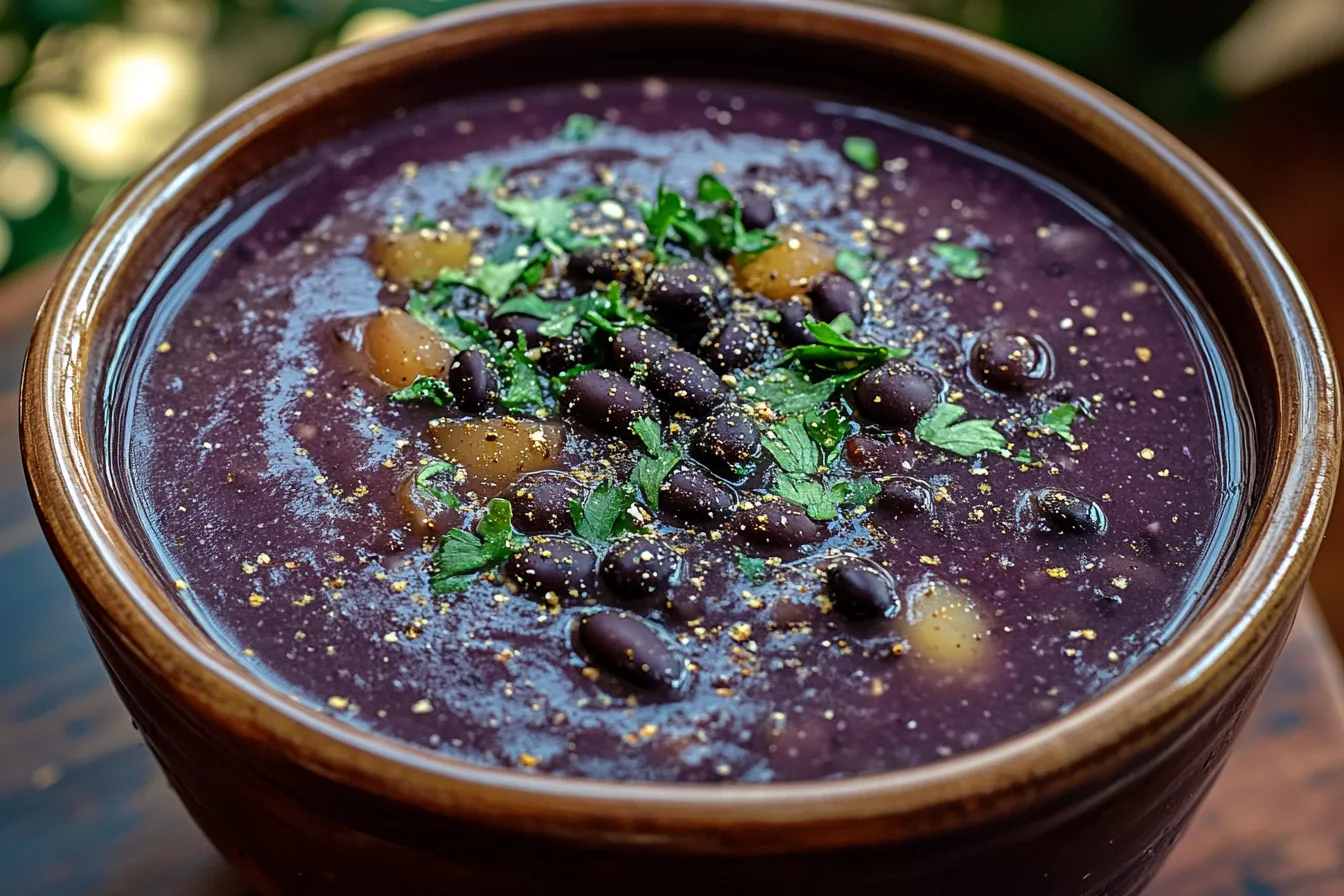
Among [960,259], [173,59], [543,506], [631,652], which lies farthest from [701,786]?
[173,59]

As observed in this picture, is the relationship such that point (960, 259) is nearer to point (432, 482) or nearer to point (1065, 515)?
point (1065, 515)

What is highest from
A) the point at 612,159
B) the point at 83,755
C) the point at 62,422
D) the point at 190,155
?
the point at 612,159

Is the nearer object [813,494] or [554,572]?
[554,572]

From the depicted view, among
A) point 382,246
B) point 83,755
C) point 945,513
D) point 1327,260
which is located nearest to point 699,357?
point 945,513

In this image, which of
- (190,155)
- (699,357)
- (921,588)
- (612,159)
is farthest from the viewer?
(612,159)

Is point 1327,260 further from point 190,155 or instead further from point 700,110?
point 190,155

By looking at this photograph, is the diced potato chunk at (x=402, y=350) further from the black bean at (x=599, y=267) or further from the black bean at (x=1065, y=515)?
the black bean at (x=1065, y=515)
